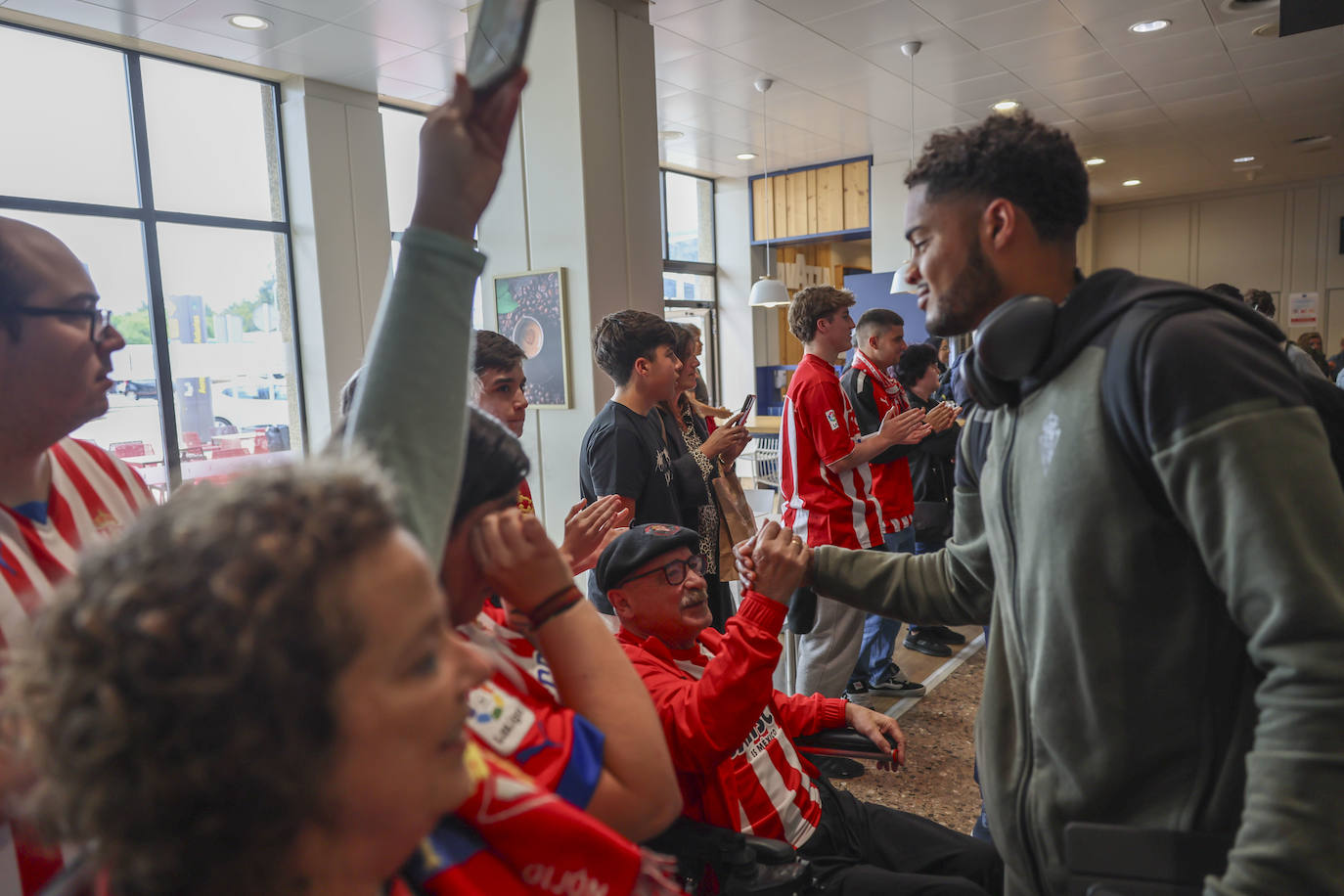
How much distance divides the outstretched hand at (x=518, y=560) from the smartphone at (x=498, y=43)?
41cm

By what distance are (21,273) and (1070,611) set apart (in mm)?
1357

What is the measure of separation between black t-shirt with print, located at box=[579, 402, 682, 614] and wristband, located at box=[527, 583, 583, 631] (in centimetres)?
161

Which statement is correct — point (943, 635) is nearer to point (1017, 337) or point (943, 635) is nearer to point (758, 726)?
point (758, 726)

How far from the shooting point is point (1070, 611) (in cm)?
93

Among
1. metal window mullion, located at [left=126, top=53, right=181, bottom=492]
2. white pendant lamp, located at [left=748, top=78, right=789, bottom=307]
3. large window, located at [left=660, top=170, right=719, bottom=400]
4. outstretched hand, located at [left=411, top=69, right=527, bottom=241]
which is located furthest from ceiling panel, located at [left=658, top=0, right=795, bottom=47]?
outstretched hand, located at [left=411, top=69, right=527, bottom=241]

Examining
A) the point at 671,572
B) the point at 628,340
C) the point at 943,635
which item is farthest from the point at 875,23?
the point at 671,572

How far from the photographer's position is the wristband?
819mm

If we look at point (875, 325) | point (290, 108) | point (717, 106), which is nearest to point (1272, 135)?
point (717, 106)

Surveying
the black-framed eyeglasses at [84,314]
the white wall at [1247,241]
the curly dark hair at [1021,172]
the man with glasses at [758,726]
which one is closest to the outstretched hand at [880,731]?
the man with glasses at [758,726]

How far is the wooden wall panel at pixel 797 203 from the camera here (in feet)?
29.5

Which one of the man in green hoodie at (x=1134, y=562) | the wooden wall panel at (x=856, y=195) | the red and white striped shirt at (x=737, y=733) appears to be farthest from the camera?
the wooden wall panel at (x=856, y=195)

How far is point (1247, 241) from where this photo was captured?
10562 mm

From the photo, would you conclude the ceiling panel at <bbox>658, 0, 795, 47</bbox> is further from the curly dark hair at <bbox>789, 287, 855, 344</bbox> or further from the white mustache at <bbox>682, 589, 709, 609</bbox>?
the white mustache at <bbox>682, 589, 709, 609</bbox>

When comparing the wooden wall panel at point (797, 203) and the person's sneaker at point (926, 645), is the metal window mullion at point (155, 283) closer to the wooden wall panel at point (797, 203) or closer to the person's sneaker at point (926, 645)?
the person's sneaker at point (926, 645)
